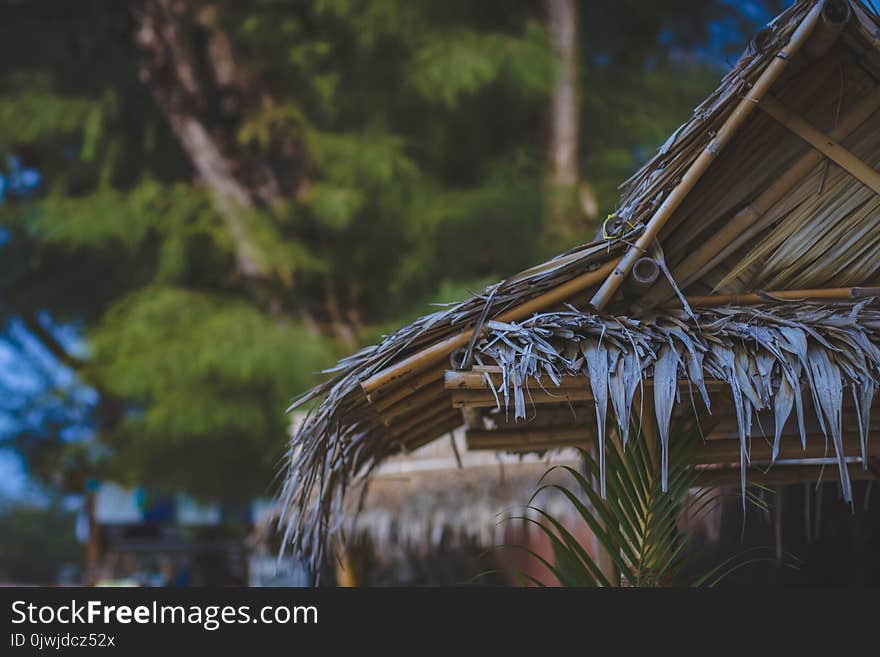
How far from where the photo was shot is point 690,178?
2.41 metres

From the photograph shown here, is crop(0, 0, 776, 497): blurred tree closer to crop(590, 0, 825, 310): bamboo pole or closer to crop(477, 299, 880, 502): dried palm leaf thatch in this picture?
crop(590, 0, 825, 310): bamboo pole

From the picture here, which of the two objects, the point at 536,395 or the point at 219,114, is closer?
the point at 536,395

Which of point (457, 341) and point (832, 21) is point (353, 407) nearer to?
point (457, 341)

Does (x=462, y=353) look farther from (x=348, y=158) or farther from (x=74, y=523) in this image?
(x=74, y=523)

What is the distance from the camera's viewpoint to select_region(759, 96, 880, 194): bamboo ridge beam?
2.50 m

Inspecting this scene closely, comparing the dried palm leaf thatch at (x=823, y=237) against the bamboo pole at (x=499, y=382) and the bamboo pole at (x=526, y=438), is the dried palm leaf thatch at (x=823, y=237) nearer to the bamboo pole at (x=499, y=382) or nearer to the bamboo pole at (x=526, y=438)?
the bamboo pole at (x=499, y=382)

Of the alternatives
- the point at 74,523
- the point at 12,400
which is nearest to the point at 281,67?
the point at 12,400

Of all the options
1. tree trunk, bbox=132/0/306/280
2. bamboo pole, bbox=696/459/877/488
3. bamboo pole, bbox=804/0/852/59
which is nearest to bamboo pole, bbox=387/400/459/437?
bamboo pole, bbox=696/459/877/488

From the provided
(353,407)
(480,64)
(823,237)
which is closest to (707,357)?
(823,237)

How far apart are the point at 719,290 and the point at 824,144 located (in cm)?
45

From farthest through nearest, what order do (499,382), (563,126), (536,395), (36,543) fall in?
(36,543) → (563,126) → (536,395) → (499,382)

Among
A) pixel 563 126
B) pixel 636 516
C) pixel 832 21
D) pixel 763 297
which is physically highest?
pixel 563 126

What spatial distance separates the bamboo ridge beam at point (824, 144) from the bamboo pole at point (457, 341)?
573mm

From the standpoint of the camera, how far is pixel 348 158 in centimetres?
805
